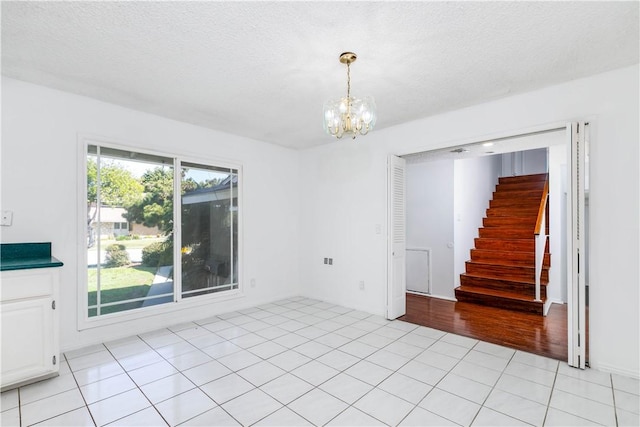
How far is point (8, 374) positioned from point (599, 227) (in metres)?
4.75

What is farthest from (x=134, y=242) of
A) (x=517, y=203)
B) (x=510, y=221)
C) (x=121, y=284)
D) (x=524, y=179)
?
(x=524, y=179)

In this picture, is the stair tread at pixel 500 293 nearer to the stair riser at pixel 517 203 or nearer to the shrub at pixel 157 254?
the stair riser at pixel 517 203

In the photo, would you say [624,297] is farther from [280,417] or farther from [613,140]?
[280,417]

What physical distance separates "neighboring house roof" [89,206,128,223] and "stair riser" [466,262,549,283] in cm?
527

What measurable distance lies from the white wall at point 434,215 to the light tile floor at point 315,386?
198 cm

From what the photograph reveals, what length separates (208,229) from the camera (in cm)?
414

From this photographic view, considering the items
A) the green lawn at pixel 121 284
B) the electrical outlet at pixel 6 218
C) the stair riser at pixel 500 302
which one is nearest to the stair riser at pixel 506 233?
the stair riser at pixel 500 302

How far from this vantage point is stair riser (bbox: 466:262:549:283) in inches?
184

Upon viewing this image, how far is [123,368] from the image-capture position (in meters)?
2.60

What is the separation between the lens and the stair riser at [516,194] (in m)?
5.98

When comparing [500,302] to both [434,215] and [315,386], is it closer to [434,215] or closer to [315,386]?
[434,215]

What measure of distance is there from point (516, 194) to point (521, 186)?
33 cm

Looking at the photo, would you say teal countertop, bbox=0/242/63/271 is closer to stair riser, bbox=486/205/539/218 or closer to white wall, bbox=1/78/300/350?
white wall, bbox=1/78/300/350

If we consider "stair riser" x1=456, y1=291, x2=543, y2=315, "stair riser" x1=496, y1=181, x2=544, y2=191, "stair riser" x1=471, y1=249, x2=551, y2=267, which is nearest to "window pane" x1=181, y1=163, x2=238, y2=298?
"stair riser" x1=456, y1=291, x2=543, y2=315
